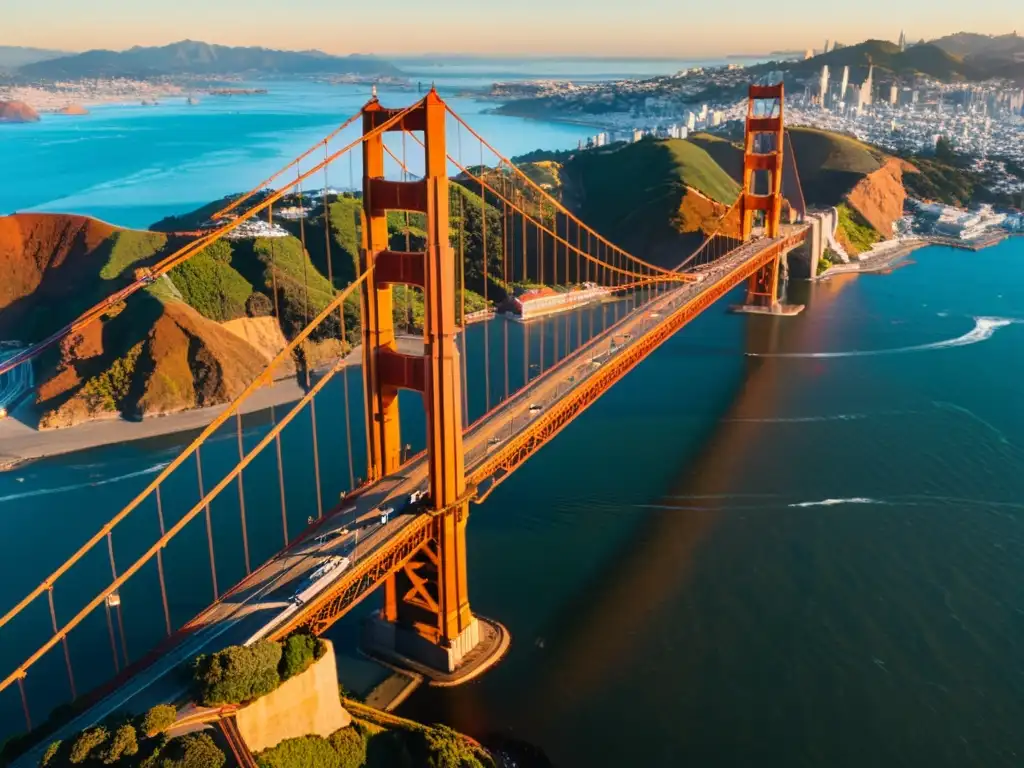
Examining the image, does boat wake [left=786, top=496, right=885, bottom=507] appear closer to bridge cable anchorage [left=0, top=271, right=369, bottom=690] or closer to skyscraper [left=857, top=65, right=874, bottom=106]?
bridge cable anchorage [left=0, top=271, right=369, bottom=690]

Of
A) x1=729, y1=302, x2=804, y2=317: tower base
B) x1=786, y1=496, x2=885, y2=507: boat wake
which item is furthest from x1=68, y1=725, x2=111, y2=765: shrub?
x1=729, y1=302, x2=804, y2=317: tower base

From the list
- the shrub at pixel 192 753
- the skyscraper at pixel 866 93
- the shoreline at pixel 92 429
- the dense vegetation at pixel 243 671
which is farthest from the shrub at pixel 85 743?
the skyscraper at pixel 866 93

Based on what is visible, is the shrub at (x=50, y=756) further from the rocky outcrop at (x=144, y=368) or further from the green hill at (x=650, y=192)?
the green hill at (x=650, y=192)

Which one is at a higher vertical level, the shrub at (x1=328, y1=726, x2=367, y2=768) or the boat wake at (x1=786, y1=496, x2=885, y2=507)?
the shrub at (x1=328, y1=726, x2=367, y2=768)

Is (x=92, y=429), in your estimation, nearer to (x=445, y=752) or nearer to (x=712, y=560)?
(x=712, y=560)

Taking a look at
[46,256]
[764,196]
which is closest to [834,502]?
[764,196]

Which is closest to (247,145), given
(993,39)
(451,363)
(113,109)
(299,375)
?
(113,109)

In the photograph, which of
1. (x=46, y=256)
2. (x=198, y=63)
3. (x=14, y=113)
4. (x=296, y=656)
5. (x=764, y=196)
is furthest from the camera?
(x=198, y=63)
